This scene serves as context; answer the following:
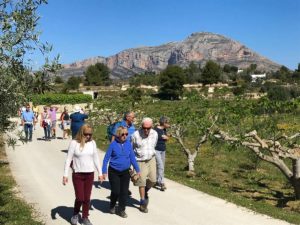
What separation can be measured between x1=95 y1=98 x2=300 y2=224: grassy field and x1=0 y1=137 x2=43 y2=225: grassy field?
4.45 metres

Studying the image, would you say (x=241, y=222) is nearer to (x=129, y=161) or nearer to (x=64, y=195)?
(x=129, y=161)

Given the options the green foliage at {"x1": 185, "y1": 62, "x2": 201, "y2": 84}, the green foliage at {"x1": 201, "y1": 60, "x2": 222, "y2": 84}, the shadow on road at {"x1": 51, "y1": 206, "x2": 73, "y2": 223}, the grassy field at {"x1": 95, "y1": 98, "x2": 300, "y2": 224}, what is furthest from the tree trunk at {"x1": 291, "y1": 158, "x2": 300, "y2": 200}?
the green foliage at {"x1": 185, "y1": 62, "x2": 201, "y2": 84}

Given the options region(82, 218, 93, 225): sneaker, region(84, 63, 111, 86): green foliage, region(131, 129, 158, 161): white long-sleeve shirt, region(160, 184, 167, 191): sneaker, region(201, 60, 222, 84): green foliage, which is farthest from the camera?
region(84, 63, 111, 86): green foliage

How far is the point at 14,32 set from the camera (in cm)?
728

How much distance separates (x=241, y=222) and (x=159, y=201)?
2.14 meters

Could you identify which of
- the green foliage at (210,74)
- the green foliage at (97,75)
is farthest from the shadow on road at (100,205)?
the green foliage at (97,75)

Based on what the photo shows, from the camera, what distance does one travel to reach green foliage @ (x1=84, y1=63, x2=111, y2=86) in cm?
10756

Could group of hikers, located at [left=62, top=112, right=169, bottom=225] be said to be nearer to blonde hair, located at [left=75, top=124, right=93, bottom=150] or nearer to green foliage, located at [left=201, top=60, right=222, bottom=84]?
blonde hair, located at [left=75, top=124, right=93, bottom=150]

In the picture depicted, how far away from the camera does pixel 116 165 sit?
8.67 metres

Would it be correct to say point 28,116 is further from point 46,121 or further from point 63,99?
point 63,99

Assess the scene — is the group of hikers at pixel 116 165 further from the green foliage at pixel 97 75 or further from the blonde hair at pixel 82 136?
the green foliage at pixel 97 75

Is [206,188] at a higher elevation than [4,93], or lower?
lower

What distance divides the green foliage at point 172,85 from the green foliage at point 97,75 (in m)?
26.0

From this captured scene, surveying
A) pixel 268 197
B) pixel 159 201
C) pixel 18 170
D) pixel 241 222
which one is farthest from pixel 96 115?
pixel 241 222
